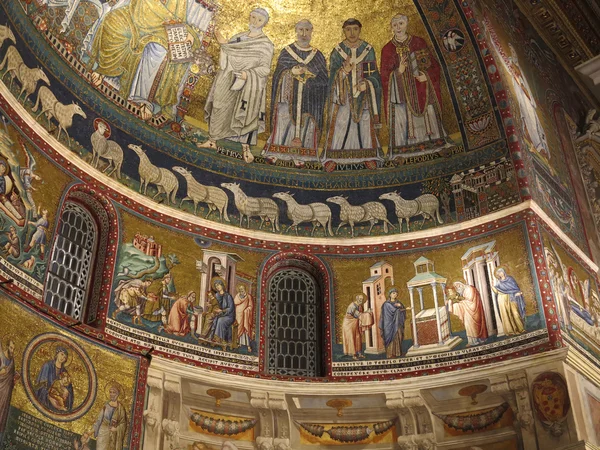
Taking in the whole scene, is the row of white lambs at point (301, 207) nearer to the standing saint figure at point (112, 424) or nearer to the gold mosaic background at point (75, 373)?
the gold mosaic background at point (75, 373)

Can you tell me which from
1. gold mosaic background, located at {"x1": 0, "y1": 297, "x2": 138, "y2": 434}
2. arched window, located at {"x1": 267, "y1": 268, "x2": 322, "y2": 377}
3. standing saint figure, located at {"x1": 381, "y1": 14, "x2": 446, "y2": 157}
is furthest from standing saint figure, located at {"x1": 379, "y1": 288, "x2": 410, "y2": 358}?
gold mosaic background, located at {"x1": 0, "y1": 297, "x2": 138, "y2": 434}

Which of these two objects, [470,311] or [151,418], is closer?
[151,418]

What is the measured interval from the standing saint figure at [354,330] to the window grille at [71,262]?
528cm

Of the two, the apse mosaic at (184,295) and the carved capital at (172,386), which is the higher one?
the apse mosaic at (184,295)

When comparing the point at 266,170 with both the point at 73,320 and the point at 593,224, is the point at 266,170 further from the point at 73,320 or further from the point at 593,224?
the point at 593,224

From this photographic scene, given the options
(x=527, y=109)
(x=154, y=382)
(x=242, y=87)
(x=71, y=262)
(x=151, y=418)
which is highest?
(x=242, y=87)

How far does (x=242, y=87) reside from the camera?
1962 centimetres

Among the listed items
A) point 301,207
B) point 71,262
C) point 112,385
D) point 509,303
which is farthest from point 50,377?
point 509,303

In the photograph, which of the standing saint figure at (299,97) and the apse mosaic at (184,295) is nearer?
the apse mosaic at (184,295)

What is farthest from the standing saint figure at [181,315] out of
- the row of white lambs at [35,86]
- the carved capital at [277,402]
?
the row of white lambs at [35,86]

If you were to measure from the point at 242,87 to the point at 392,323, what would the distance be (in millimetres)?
6548

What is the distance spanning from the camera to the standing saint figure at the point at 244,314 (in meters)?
16.9

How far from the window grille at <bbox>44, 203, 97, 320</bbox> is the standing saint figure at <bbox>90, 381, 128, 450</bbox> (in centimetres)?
182

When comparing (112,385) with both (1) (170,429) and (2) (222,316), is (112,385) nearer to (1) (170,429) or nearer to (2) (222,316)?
(1) (170,429)
